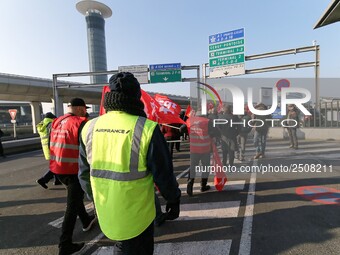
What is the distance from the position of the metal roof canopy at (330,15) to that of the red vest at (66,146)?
19.2 feet

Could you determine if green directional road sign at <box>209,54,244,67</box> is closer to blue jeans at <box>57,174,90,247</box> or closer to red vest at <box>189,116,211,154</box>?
red vest at <box>189,116,211,154</box>

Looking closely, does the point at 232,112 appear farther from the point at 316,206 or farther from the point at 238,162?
the point at 316,206

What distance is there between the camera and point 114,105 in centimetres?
199

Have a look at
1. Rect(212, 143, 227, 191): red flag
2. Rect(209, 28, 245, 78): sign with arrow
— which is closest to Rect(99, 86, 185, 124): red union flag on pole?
Rect(212, 143, 227, 191): red flag

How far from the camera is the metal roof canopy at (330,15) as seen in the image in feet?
17.7

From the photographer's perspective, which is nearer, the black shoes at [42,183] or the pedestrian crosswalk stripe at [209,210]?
the pedestrian crosswalk stripe at [209,210]

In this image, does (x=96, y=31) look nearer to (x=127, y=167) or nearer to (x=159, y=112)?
(x=159, y=112)

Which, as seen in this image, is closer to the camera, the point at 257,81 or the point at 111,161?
the point at 111,161

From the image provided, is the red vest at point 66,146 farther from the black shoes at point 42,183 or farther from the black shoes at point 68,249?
the black shoes at point 42,183

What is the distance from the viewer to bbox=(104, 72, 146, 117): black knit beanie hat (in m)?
1.98

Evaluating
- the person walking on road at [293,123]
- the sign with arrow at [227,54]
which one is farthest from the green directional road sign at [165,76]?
the person walking on road at [293,123]

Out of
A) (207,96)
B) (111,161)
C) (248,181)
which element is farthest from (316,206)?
(111,161)

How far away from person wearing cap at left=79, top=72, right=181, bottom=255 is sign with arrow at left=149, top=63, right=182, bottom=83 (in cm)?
1396

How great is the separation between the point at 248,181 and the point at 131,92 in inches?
199
